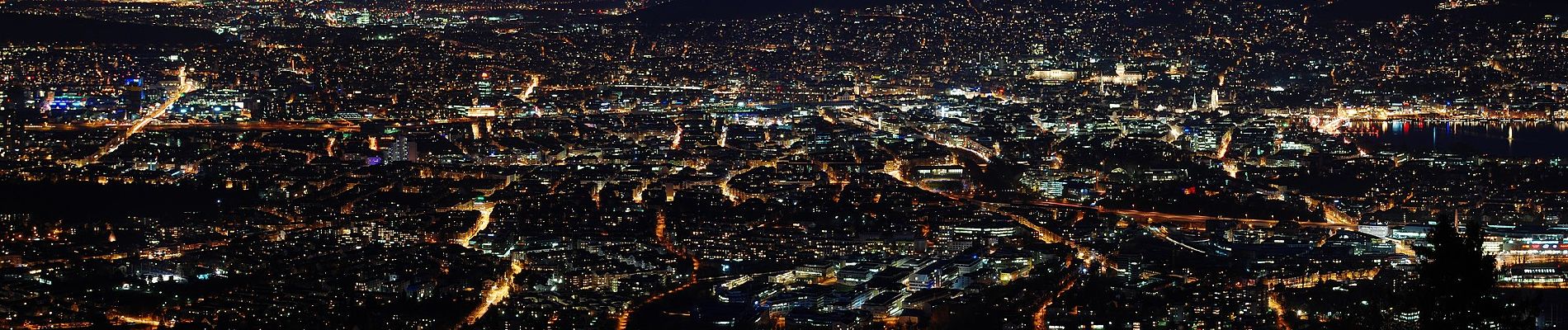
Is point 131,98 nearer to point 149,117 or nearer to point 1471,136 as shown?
point 149,117

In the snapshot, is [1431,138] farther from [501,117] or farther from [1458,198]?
[501,117]

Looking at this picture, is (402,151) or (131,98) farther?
(131,98)

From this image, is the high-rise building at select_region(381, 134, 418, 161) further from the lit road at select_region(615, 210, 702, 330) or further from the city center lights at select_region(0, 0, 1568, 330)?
the lit road at select_region(615, 210, 702, 330)

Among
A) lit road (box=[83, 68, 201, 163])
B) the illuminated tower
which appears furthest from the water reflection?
lit road (box=[83, 68, 201, 163])

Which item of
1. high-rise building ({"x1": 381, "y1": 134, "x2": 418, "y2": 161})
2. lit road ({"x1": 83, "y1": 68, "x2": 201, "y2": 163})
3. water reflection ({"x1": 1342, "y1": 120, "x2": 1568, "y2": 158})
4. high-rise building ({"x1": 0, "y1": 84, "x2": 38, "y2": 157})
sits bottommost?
water reflection ({"x1": 1342, "y1": 120, "x2": 1568, "y2": 158})

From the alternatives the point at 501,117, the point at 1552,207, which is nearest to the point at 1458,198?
the point at 1552,207

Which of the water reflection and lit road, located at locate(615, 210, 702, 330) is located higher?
lit road, located at locate(615, 210, 702, 330)

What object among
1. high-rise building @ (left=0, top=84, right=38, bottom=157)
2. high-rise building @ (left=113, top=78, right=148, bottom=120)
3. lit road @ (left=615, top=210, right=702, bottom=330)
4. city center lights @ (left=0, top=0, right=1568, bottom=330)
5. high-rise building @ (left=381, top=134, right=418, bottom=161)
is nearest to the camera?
lit road @ (left=615, top=210, right=702, bottom=330)

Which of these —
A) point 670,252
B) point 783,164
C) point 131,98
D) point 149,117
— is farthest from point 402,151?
point 670,252

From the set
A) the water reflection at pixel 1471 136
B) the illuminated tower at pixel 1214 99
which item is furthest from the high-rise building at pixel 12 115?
the illuminated tower at pixel 1214 99

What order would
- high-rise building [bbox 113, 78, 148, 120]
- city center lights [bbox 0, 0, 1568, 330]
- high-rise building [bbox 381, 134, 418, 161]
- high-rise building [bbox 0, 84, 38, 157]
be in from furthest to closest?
high-rise building [bbox 113, 78, 148, 120]
high-rise building [bbox 0, 84, 38, 157]
high-rise building [bbox 381, 134, 418, 161]
city center lights [bbox 0, 0, 1568, 330]

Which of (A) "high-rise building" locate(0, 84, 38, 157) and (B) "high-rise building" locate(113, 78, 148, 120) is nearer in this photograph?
(A) "high-rise building" locate(0, 84, 38, 157)
